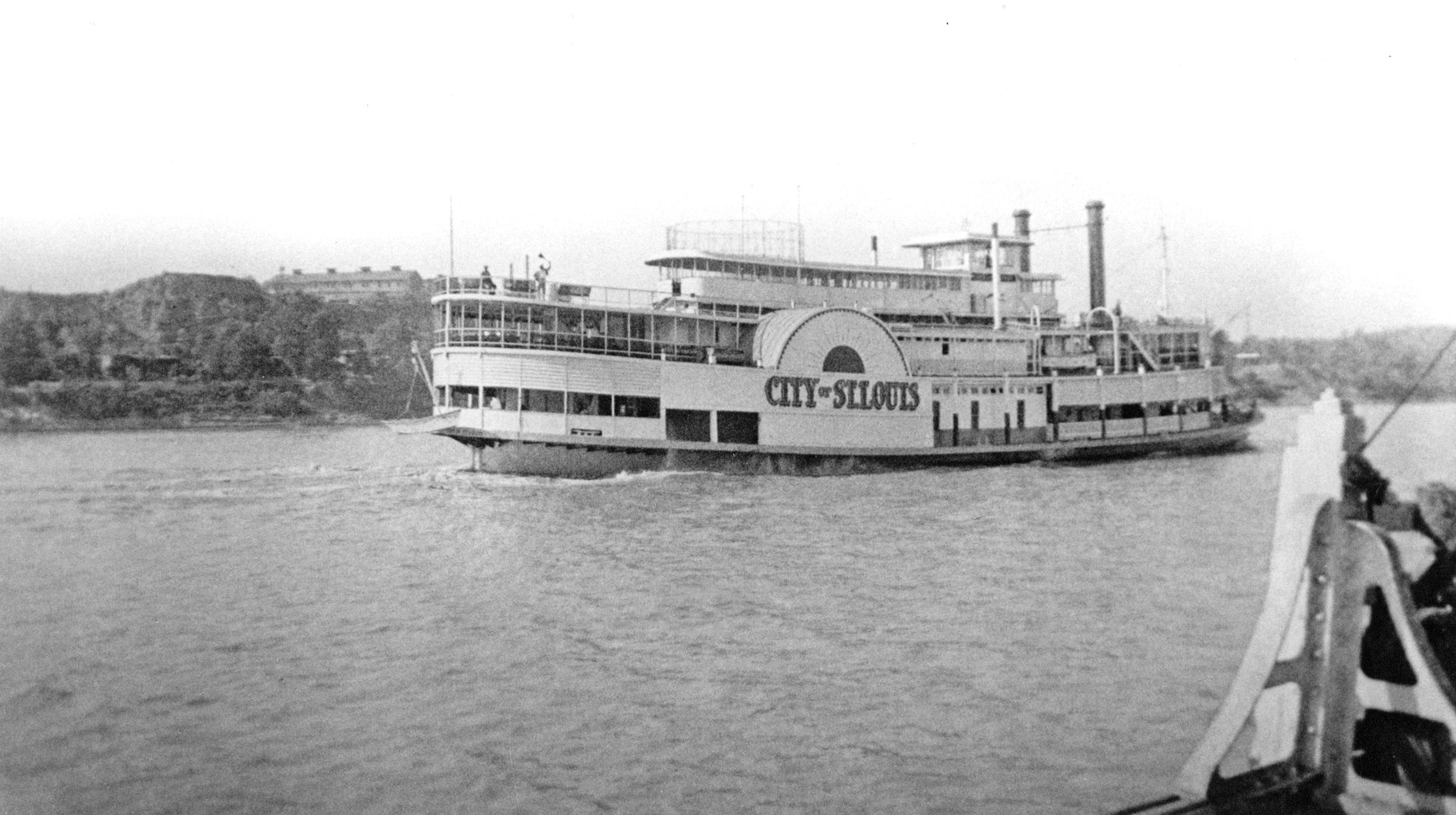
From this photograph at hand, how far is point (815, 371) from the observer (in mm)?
30859

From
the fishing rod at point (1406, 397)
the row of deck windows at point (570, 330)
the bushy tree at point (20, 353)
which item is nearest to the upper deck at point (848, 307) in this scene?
the row of deck windows at point (570, 330)

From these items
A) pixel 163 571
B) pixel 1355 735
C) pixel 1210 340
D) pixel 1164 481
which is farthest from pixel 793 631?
pixel 1210 340

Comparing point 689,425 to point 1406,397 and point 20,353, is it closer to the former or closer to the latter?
point 20,353

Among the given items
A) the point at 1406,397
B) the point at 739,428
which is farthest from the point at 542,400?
the point at 1406,397

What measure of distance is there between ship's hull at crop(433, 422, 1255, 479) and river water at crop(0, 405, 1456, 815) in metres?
5.24

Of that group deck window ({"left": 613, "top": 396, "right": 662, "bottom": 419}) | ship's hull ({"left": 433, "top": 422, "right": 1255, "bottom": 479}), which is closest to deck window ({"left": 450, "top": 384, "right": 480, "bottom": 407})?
ship's hull ({"left": 433, "top": 422, "right": 1255, "bottom": 479})

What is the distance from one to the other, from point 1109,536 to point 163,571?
1338 centimetres

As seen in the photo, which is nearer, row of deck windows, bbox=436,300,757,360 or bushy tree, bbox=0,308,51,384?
bushy tree, bbox=0,308,51,384

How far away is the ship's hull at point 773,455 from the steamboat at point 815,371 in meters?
0.06

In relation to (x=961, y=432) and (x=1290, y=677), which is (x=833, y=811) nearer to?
(x=1290, y=677)

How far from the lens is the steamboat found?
2725 cm

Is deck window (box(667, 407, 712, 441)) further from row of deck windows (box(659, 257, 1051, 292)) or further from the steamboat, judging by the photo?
row of deck windows (box(659, 257, 1051, 292))

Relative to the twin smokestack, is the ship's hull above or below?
below

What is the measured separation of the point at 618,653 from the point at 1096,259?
35912 mm
